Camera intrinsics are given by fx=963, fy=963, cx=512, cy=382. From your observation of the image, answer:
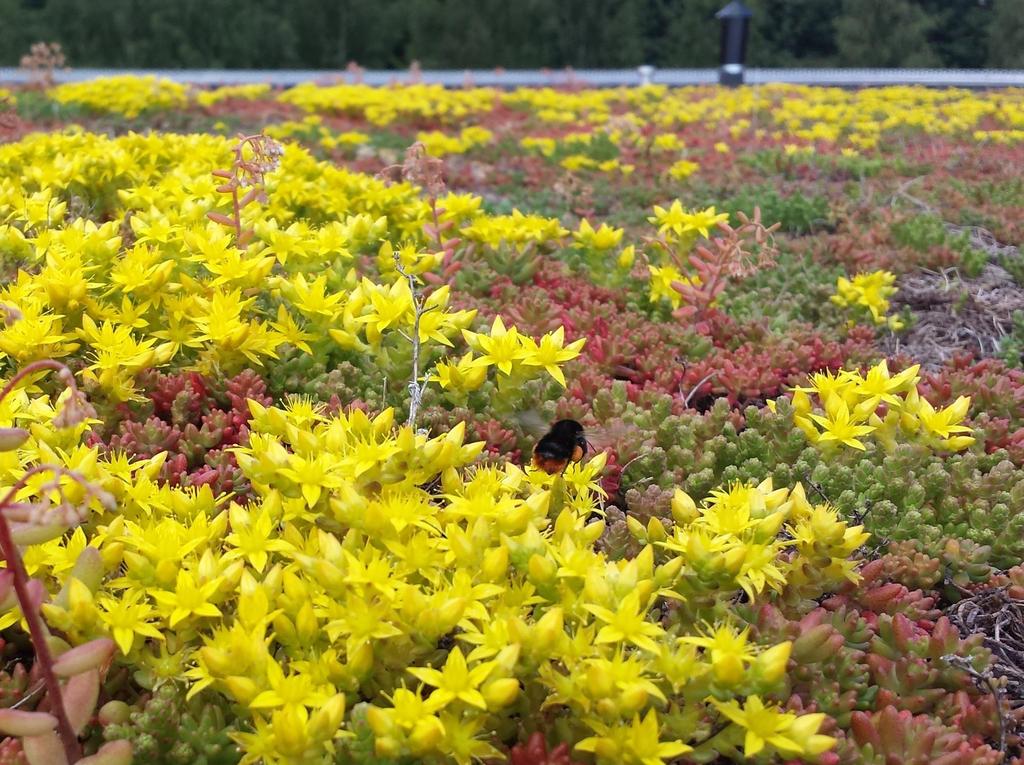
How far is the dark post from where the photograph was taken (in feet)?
49.9

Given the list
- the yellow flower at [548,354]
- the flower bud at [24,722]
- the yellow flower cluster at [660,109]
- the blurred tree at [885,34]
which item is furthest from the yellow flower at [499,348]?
the blurred tree at [885,34]

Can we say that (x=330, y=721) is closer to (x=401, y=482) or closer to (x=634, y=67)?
(x=401, y=482)

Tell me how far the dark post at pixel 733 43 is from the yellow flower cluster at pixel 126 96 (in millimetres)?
9046

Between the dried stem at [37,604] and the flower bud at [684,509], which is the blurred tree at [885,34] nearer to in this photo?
the flower bud at [684,509]

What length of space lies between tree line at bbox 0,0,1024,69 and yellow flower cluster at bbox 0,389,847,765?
22.5m

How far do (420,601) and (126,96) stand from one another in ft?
26.7

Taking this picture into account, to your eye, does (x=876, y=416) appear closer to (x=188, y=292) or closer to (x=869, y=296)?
(x=869, y=296)

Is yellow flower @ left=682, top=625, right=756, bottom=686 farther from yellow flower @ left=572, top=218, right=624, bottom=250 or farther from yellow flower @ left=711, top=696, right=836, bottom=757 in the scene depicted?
yellow flower @ left=572, top=218, right=624, bottom=250

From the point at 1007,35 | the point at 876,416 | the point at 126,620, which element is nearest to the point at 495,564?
the point at 126,620

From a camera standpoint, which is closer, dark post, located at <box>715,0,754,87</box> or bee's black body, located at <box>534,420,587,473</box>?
bee's black body, located at <box>534,420,587,473</box>

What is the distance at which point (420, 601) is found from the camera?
149 cm

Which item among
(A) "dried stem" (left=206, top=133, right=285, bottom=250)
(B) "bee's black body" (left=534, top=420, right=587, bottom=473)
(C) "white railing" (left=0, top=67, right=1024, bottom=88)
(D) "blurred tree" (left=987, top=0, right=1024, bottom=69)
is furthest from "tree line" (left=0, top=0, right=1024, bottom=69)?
(B) "bee's black body" (left=534, top=420, right=587, bottom=473)

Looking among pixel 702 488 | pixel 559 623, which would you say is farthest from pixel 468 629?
pixel 702 488

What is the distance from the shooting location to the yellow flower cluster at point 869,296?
12.7 ft
